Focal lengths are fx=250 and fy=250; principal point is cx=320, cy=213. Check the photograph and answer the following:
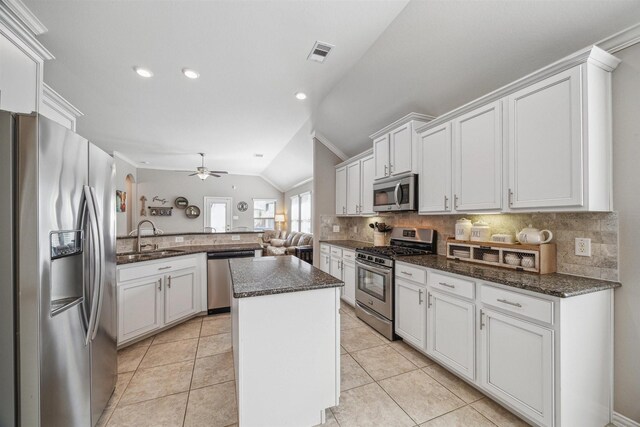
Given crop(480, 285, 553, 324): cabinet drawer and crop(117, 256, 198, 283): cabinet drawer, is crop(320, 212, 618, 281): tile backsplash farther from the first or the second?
crop(117, 256, 198, 283): cabinet drawer

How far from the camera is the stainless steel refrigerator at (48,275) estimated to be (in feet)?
3.58

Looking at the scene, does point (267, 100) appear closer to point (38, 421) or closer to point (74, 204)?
point (74, 204)

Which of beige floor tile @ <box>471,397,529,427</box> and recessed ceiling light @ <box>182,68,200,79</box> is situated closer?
beige floor tile @ <box>471,397,529,427</box>

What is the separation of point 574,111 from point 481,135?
24.0 inches

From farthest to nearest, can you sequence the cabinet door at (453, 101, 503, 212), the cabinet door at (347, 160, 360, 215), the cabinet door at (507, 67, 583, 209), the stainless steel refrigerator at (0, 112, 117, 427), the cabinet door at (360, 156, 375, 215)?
1. the cabinet door at (347, 160, 360, 215)
2. the cabinet door at (360, 156, 375, 215)
3. the cabinet door at (453, 101, 503, 212)
4. the cabinet door at (507, 67, 583, 209)
5. the stainless steel refrigerator at (0, 112, 117, 427)

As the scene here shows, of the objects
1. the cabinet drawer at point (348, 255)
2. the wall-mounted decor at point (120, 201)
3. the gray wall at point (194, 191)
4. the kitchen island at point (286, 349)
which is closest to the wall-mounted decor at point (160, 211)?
the gray wall at point (194, 191)

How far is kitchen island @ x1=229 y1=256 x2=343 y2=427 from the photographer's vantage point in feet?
4.82

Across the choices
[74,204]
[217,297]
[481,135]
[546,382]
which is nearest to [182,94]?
[74,204]

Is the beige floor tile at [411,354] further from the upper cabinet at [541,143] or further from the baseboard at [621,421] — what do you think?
the upper cabinet at [541,143]

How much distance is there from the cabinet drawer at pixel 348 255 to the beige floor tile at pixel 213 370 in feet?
6.32

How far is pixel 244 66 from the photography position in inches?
106

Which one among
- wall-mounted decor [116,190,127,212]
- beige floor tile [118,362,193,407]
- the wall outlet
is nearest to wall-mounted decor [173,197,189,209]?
wall-mounted decor [116,190,127,212]

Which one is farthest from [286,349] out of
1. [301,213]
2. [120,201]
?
[301,213]

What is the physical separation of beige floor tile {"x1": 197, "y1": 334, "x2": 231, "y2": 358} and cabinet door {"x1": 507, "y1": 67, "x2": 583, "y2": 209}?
295cm
